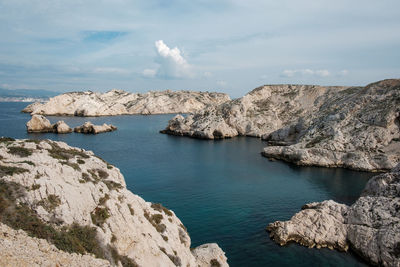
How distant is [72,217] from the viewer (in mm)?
16828

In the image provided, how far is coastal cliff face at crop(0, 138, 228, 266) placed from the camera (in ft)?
47.3

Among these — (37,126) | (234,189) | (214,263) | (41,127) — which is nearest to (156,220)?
(214,263)

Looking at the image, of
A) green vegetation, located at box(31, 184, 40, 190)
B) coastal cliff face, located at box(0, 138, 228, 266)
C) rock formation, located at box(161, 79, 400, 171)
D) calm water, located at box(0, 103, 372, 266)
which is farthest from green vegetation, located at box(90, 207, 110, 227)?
rock formation, located at box(161, 79, 400, 171)

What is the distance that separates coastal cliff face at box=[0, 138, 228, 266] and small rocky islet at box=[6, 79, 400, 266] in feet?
5.33

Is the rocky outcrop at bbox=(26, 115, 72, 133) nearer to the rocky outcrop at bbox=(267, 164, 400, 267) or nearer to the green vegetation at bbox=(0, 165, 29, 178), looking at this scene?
→ the rocky outcrop at bbox=(267, 164, 400, 267)

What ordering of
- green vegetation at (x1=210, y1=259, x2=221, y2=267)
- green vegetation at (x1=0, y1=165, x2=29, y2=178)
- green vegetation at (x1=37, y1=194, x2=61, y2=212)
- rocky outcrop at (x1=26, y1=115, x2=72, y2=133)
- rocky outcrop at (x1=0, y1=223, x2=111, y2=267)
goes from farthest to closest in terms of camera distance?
rocky outcrop at (x1=26, y1=115, x2=72, y2=133), green vegetation at (x1=210, y1=259, x2=221, y2=267), green vegetation at (x1=0, y1=165, x2=29, y2=178), green vegetation at (x1=37, y1=194, x2=61, y2=212), rocky outcrop at (x1=0, y1=223, x2=111, y2=267)

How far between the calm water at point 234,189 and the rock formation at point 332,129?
15.0 feet

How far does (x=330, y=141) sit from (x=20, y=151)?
6588 cm

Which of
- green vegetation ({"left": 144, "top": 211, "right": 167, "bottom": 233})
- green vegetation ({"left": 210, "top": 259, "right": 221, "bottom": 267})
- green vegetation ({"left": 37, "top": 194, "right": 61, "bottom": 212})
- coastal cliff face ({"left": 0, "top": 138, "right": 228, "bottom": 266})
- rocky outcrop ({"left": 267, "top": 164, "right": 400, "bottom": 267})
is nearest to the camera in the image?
coastal cliff face ({"left": 0, "top": 138, "right": 228, "bottom": 266})

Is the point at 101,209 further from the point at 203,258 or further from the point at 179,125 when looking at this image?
the point at 179,125

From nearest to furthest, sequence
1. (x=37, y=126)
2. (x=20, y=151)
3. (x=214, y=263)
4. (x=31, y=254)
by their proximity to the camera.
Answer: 1. (x=31, y=254)
2. (x=20, y=151)
3. (x=214, y=263)
4. (x=37, y=126)

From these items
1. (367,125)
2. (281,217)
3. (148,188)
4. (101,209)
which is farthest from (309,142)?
(101,209)

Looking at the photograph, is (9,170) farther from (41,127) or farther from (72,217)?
(41,127)

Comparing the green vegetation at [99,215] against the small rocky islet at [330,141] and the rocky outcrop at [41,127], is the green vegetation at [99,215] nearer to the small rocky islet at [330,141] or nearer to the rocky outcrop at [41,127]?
the small rocky islet at [330,141]
